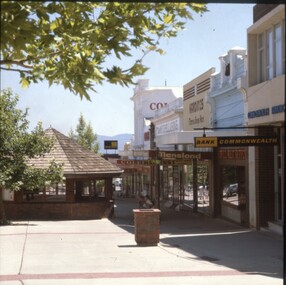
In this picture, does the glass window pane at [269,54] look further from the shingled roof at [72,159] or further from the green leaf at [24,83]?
the green leaf at [24,83]

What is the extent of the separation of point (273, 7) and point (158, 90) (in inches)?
1509

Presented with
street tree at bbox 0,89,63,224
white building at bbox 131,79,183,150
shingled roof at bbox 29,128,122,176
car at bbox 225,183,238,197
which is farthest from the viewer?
white building at bbox 131,79,183,150

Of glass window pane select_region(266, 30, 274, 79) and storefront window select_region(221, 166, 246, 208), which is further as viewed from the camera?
storefront window select_region(221, 166, 246, 208)

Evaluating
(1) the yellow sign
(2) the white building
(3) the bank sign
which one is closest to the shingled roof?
(1) the yellow sign

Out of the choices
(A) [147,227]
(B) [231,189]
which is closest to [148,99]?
(B) [231,189]

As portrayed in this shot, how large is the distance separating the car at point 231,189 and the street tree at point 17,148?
7375mm

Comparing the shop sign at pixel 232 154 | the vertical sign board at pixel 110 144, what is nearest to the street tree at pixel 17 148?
the shop sign at pixel 232 154

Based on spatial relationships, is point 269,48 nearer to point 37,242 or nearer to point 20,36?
point 37,242

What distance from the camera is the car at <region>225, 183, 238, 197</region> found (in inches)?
898

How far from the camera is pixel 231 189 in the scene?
77.0ft

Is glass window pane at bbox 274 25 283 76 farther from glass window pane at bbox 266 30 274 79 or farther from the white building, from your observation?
the white building

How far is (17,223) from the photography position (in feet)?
74.9

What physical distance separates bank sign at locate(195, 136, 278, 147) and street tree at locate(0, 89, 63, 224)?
741 cm

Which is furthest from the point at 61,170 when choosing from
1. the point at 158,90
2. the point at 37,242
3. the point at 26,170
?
the point at 158,90
